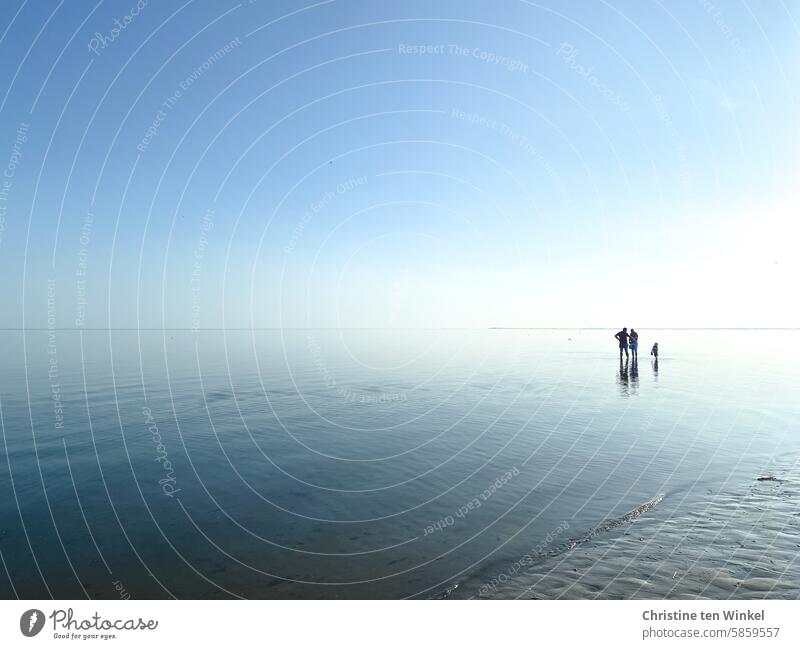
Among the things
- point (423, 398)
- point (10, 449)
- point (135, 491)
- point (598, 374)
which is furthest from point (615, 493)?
point (598, 374)

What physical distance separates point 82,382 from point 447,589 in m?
34.9

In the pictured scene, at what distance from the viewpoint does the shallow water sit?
841 centimetres
